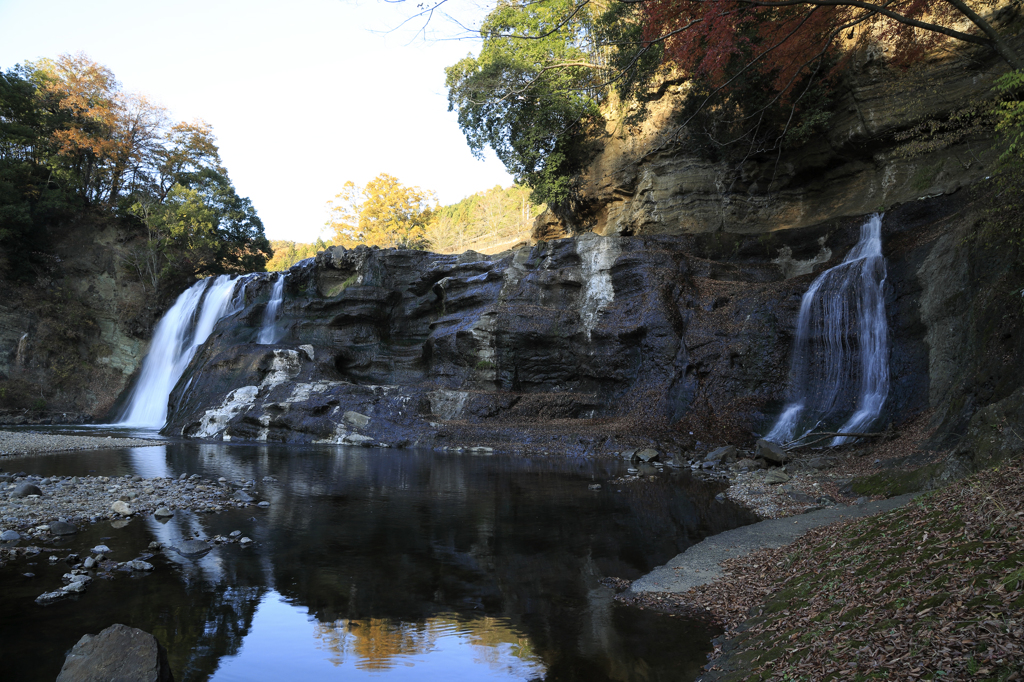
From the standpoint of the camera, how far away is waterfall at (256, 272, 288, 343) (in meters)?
27.2

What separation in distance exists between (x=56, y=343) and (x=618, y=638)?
34690 mm

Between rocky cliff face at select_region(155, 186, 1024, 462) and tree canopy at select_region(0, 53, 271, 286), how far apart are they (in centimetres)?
1035

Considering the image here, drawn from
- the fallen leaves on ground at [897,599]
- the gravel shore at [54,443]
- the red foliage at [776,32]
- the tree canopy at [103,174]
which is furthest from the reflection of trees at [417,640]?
the tree canopy at [103,174]

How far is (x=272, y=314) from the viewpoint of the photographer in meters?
27.7

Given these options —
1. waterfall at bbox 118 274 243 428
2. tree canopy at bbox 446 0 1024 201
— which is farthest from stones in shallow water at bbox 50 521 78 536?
waterfall at bbox 118 274 243 428

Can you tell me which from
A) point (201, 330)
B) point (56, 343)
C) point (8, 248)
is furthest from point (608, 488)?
point (8, 248)

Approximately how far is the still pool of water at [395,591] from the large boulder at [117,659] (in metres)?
0.60

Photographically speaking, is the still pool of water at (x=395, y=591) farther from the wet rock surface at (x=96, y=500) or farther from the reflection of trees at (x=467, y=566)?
the wet rock surface at (x=96, y=500)

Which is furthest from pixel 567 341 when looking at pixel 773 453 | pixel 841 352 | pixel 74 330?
pixel 74 330

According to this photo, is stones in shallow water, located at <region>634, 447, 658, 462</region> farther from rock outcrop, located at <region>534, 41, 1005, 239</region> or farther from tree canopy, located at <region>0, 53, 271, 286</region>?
tree canopy, located at <region>0, 53, 271, 286</region>

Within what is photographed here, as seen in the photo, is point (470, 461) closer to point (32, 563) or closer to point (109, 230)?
point (32, 563)

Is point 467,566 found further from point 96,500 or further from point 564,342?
point 564,342

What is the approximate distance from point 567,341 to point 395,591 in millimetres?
16661

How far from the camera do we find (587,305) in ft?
73.8
